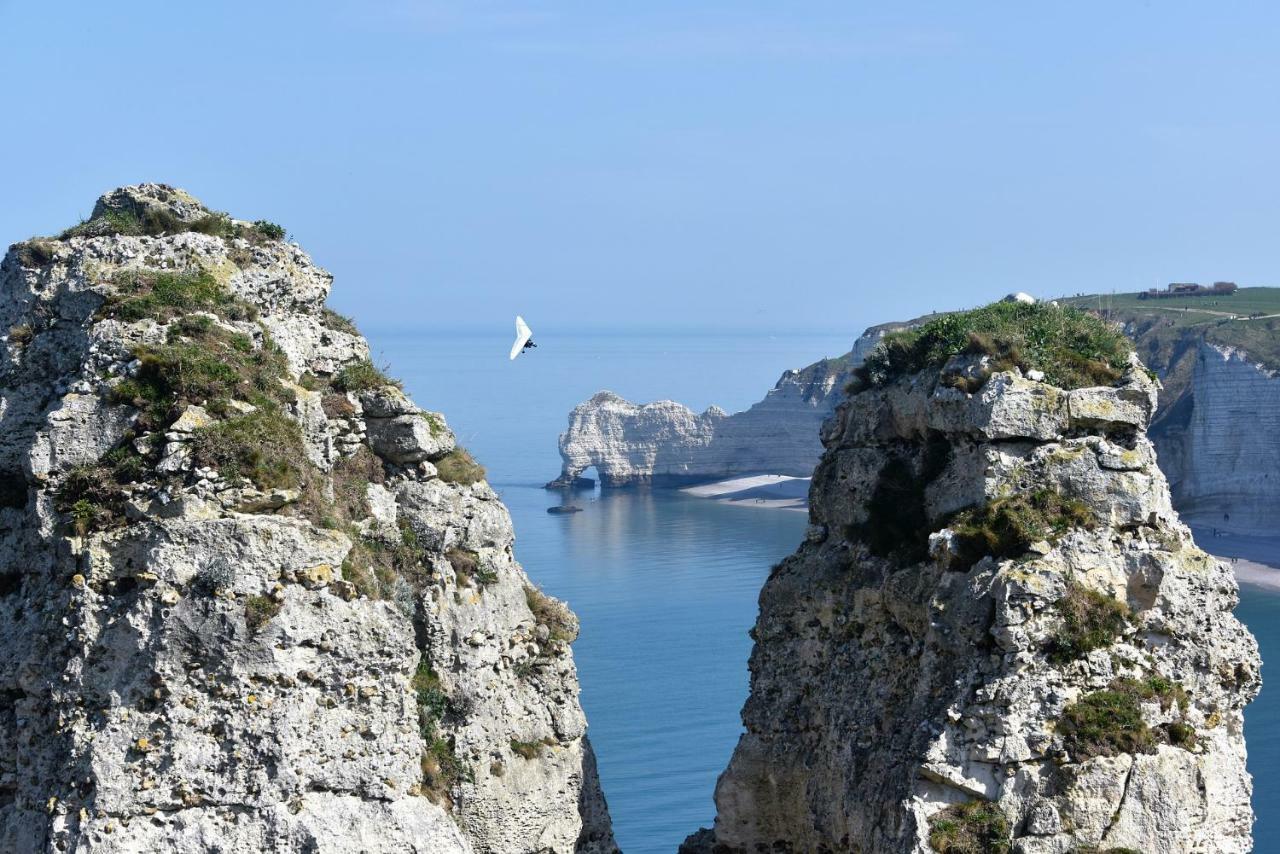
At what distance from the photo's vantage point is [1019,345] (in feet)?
96.1

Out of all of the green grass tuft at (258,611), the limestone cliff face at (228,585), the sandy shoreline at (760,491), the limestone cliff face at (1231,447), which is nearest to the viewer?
the limestone cliff face at (228,585)

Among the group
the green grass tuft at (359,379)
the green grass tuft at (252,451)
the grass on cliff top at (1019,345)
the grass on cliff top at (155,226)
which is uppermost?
the grass on cliff top at (155,226)

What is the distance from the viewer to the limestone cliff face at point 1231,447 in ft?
382

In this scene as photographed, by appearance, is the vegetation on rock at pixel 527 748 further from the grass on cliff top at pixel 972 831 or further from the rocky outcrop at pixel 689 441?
the rocky outcrop at pixel 689 441

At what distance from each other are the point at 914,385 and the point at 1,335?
51.5 ft

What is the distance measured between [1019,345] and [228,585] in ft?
45.4

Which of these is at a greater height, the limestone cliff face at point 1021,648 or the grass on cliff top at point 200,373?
the grass on cliff top at point 200,373

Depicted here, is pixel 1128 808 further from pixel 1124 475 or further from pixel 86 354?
pixel 86 354

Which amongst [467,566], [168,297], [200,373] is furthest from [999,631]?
[168,297]

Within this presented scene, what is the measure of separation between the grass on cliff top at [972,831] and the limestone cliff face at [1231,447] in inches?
3833

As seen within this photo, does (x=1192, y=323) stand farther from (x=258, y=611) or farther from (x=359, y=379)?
(x=258, y=611)

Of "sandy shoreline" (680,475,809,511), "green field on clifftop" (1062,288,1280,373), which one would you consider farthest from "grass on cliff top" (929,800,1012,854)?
"sandy shoreline" (680,475,809,511)

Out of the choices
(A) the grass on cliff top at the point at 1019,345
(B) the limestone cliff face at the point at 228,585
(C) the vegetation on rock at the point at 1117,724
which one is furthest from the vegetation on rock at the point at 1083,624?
(B) the limestone cliff face at the point at 228,585

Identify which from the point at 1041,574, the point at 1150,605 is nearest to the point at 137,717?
the point at 1041,574
